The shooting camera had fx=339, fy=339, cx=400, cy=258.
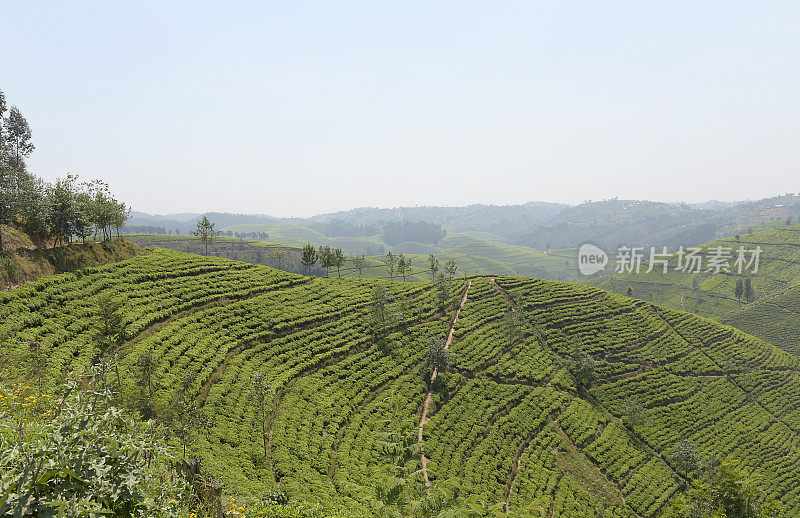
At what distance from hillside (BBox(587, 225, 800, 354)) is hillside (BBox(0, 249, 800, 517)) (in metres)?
42.0

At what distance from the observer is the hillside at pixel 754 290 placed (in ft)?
351

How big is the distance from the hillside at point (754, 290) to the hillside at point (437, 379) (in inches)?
1652

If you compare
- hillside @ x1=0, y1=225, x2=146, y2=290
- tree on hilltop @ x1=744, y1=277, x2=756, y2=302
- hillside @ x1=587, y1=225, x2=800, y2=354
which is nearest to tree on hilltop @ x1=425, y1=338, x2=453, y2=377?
hillside @ x1=0, y1=225, x2=146, y2=290

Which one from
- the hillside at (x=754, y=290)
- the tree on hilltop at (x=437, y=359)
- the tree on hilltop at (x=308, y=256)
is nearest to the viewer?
the tree on hilltop at (x=437, y=359)

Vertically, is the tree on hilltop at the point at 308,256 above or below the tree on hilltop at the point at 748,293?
above

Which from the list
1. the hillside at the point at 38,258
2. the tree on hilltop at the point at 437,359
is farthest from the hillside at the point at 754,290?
the hillside at the point at 38,258

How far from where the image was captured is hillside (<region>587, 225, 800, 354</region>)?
351 feet

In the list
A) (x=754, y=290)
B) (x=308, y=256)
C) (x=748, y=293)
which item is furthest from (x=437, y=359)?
(x=754, y=290)

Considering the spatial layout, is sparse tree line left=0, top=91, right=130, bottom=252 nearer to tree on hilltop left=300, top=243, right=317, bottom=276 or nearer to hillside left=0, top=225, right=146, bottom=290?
hillside left=0, top=225, right=146, bottom=290

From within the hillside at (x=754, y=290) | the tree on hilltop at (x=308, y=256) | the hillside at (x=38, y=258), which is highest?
the hillside at (x=38, y=258)

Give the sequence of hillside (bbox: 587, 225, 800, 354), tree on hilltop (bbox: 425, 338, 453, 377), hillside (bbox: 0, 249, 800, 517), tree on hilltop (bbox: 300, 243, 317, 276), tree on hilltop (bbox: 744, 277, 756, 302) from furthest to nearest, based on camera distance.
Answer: tree on hilltop (bbox: 744, 277, 756, 302)
hillside (bbox: 587, 225, 800, 354)
tree on hilltop (bbox: 300, 243, 317, 276)
tree on hilltop (bbox: 425, 338, 453, 377)
hillside (bbox: 0, 249, 800, 517)

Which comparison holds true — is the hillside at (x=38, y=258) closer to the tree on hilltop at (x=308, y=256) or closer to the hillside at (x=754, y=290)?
the tree on hilltop at (x=308, y=256)

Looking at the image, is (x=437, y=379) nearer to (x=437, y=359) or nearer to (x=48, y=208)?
(x=437, y=359)

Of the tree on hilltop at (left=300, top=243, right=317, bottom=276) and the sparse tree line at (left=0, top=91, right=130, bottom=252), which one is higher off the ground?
the sparse tree line at (left=0, top=91, right=130, bottom=252)
